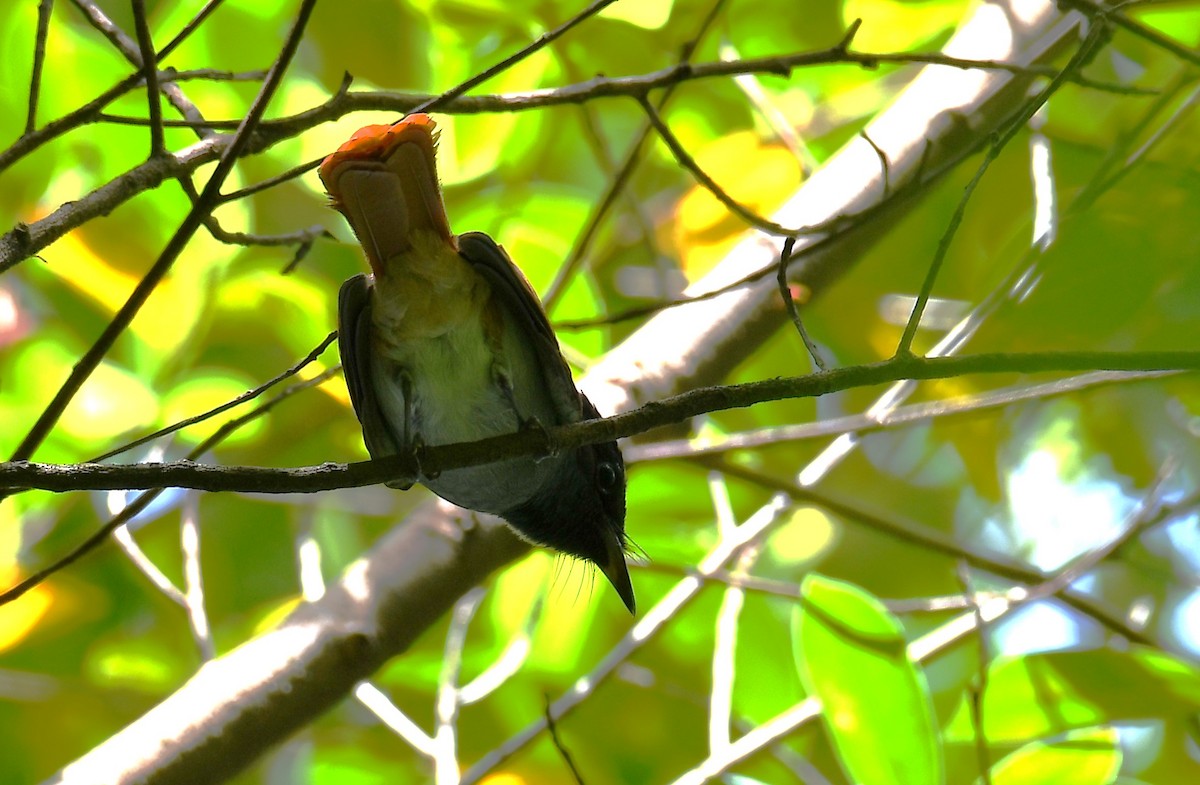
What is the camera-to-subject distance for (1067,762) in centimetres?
249

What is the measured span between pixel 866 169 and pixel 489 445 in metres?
1.68

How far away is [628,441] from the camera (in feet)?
10.3

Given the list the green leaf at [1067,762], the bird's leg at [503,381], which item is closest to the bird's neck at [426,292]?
the bird's leg at [503,381]

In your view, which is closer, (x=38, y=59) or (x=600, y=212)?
(x=38, y=59)

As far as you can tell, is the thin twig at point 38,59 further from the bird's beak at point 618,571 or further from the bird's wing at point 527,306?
the bird's beak at point 618,571

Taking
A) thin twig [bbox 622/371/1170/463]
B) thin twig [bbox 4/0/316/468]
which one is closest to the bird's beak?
thin twig [bbox 622/371/1170/463]

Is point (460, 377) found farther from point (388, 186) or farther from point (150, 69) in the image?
point (150, 69)

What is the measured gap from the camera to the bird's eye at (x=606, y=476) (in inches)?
107

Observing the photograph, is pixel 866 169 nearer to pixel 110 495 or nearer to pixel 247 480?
pixel 247 480

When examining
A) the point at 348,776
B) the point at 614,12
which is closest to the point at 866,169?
the point at 614,12

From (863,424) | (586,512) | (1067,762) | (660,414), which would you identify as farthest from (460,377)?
(1067,762)

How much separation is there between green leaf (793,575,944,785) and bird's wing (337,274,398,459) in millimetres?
1193

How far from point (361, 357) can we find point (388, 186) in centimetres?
50

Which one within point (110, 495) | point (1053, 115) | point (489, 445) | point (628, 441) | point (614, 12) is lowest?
point (489, 445)
